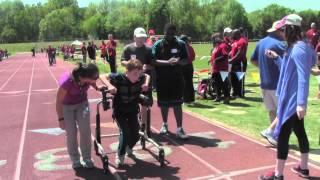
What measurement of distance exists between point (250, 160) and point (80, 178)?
8.13 ft

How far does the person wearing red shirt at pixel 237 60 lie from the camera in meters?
13.9

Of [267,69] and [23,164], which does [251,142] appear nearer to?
[267,69]

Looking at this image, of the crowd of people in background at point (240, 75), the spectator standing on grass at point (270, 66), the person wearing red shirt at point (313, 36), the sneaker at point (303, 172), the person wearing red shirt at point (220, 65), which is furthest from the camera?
the person wearing red shirt at point (313, 36)

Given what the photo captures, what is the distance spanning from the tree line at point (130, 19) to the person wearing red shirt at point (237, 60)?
10326 centimetres

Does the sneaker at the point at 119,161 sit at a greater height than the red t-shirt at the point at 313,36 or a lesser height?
lesser

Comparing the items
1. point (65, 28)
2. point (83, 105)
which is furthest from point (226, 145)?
point (65, 28)

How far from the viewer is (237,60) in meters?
14.0

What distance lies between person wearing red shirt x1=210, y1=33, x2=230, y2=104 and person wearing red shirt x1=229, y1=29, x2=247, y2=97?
2.15 feet

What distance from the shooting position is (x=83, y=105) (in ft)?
23.1

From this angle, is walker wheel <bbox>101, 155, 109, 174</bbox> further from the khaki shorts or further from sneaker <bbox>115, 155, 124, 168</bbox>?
the khaki shorts

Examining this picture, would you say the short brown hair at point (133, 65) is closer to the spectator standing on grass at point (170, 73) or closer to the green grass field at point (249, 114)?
the spectator standing on grass at point (170, 73)

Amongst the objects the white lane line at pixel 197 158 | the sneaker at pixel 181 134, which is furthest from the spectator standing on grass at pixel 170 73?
the white lane line at pixel 197 158


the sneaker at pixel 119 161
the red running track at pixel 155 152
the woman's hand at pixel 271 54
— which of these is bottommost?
the red running track at pixel 155 152

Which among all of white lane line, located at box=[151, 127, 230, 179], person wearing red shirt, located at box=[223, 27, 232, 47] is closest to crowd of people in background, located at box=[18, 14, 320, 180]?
white lane line, located at box=[151, 127, 230, 179]
